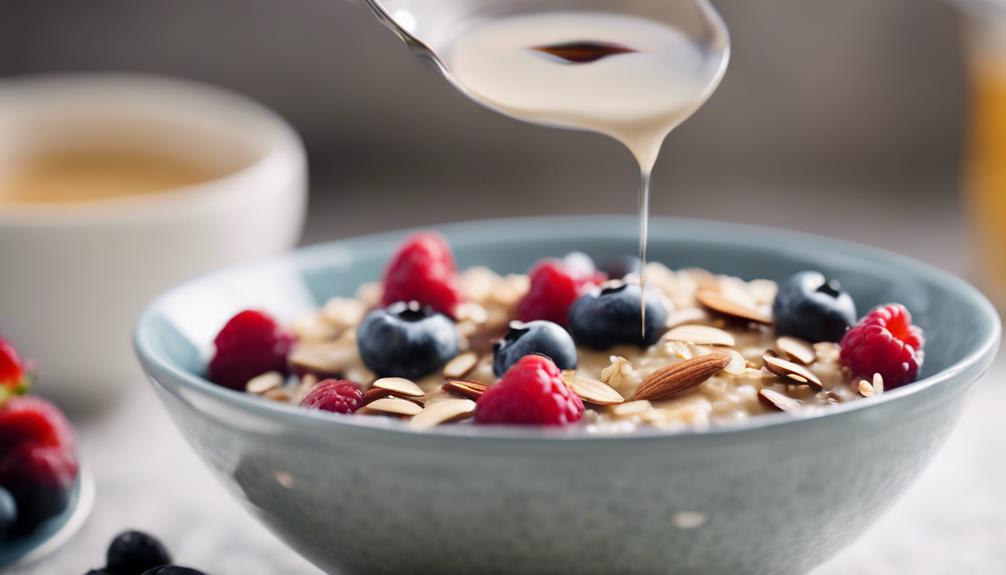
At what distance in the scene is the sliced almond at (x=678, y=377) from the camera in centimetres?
88

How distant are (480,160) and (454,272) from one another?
1261 millimetres

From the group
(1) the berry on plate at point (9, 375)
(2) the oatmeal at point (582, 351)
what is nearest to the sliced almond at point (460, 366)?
(2) the oatmeal at point (582, 351)

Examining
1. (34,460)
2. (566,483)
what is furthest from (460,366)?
(34,460)

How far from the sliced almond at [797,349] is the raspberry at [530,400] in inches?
8.9

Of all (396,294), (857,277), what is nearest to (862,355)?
(857,277)

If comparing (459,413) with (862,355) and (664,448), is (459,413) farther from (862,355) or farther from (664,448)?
(862,355)

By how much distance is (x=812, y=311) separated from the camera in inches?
39.8

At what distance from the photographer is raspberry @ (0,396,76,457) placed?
1.13m

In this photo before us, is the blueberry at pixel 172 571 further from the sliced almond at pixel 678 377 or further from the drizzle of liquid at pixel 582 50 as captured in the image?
the drizzle of liquid at pixel 582 50

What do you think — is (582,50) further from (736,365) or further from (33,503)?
(33,503)

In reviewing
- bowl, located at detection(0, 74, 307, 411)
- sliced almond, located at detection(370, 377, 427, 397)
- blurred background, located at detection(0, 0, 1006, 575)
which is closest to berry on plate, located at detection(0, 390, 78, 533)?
bowl, located at detection(0, 74, 307, 411)

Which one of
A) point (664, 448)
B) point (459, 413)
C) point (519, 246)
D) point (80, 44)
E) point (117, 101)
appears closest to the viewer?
point (664, 448)

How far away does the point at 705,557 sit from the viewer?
79 cm

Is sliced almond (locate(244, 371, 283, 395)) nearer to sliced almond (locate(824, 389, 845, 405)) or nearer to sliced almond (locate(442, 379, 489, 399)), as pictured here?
sliced almond (locate(442, 379, 489, 399))
